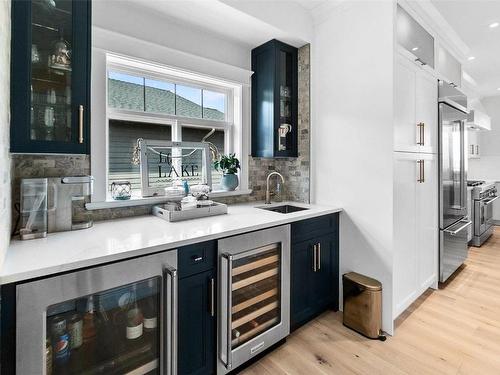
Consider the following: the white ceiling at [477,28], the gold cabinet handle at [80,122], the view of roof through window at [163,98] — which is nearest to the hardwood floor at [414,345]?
the gold cabinet handle at [80,122]

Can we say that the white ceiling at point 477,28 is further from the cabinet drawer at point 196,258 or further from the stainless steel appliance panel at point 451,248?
the cabinet drawer at point 196,258

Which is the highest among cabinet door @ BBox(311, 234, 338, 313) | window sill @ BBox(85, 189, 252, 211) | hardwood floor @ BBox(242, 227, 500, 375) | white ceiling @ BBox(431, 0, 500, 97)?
white ceiling @ BBox(431, 0, 500, 97)

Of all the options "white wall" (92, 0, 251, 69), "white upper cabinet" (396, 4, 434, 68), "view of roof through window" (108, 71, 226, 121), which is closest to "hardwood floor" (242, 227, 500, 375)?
"view of roof through window" (108, 71, 226, 121)

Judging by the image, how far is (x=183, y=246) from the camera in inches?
55.6

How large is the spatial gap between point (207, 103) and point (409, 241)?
232cm

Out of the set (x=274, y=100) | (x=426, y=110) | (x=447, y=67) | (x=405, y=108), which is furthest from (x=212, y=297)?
(x=447, y=67)

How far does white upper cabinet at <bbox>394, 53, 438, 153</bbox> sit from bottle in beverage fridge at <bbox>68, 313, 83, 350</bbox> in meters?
2.36

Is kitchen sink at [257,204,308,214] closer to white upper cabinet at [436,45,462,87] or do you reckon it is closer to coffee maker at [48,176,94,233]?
coffee maker at [48,176,94,233]

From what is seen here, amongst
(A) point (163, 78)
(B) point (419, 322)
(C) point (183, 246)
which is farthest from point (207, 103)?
(B) point (419, 322)

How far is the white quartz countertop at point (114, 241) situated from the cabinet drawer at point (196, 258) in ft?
0.14

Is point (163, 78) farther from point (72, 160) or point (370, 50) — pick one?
point (370, 50)

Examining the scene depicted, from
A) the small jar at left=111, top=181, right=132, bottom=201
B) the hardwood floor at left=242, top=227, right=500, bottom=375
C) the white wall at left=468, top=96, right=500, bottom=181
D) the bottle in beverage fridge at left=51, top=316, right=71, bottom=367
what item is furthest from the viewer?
the white wall at left=468, top=96, right=500, bottom=181

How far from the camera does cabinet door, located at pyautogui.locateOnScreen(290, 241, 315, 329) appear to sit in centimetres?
205

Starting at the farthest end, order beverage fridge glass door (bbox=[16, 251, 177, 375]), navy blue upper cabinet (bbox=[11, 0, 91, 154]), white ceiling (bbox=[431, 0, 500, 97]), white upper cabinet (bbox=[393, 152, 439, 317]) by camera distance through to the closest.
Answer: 1. white ceiling (bbox=[431, 0, 500, 97])
2. white upper cabinet (bbox=[393, 152, 439, 317])
3. navy blue upper cabinet (bbox=[11, 0, 91, 154])
4. beverage fridge glass door (bbox=[16, 251, 177, 375])
